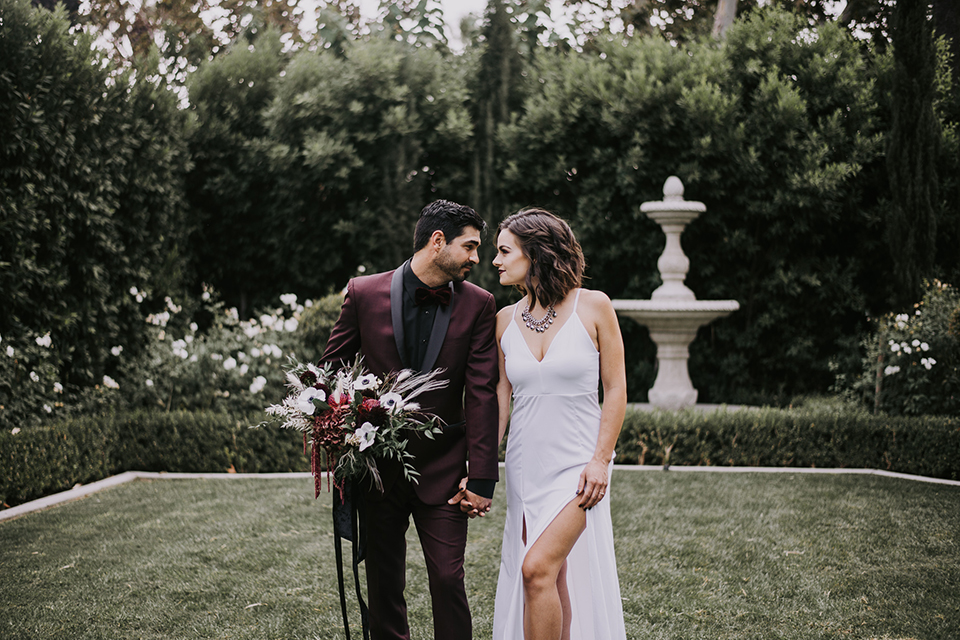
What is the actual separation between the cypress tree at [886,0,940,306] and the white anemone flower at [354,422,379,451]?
794 centimetres

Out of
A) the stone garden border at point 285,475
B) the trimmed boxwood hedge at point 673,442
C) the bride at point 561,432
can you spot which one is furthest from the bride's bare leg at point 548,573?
the trimmed boxwood hedge at point 673,442

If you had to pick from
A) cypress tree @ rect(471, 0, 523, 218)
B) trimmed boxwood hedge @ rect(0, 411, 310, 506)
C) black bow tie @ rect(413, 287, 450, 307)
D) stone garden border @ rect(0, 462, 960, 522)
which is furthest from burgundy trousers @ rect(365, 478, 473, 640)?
cypress tree @ rect(471, 0, 523, 218)

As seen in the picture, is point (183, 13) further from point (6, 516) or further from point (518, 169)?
point (6, 516)

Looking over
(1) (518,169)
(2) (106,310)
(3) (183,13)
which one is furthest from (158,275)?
(3) (183,13)

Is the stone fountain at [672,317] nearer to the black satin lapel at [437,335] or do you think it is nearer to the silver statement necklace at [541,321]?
the silver statement necklace at [541,321]

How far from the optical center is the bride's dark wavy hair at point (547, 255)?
3.09m

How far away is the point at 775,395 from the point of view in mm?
9578

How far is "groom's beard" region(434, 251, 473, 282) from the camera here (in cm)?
299

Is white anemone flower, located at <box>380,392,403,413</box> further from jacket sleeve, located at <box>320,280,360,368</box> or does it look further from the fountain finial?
the fountain finial

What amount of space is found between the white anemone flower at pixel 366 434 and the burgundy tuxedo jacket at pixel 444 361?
0.35 metres

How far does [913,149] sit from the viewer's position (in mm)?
8586

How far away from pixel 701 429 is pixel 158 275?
624cm

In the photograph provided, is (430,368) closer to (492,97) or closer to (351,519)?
(351,519)

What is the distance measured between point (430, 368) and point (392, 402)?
306 millimetres
